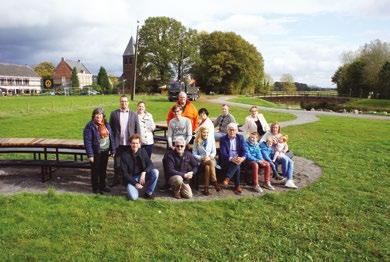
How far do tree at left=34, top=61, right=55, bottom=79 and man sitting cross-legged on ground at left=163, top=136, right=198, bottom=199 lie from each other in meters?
123

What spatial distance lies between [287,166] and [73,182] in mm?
5147

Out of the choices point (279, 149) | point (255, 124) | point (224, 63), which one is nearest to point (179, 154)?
point (279, 149)

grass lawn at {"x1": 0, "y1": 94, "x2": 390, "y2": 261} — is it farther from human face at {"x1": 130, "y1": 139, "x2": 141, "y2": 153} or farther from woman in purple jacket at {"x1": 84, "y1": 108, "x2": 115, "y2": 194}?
human face at {"x1": 130, "y1": 139, "x2": 141, "y2": 153}

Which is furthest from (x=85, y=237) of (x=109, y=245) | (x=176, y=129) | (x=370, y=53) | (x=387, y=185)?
(x=370, y=53)

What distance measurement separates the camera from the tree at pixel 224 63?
226 feet

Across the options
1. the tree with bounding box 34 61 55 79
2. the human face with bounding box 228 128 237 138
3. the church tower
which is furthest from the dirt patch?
the tree with bounding box 34 61 55 79

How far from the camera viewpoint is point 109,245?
5637 millimetres

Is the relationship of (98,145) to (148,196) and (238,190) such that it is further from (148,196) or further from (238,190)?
(238,190)

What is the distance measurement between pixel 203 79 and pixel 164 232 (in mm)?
65358

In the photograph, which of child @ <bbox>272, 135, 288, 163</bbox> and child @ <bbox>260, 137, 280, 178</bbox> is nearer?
child @ <bbox>260, 137, 280, 178</bbox>

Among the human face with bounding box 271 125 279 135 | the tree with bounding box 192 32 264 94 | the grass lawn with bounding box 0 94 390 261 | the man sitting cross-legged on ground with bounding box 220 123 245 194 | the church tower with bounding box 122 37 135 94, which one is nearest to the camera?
the grass lawn with bounding box 0 94 390 261

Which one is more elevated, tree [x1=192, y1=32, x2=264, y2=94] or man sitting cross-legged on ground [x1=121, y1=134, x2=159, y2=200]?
tree [x1=192, y1=32, x2=264, y2=94]

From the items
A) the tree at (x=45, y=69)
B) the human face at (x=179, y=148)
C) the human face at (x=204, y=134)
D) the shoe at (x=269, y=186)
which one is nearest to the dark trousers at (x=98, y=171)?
the human face at (x=179, y=148)

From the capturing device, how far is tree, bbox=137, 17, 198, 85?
217 ft
